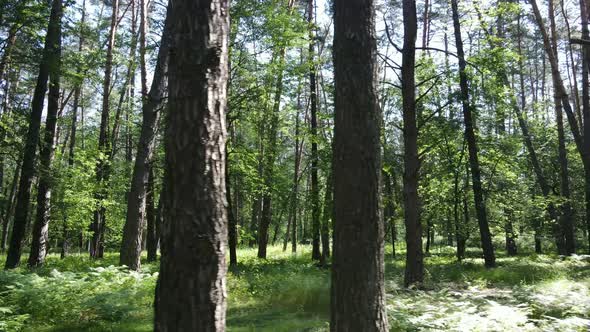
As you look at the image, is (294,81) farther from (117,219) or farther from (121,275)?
(117,219)

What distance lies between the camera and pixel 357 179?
13.2 ft

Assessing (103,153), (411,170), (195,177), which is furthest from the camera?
(103,153)

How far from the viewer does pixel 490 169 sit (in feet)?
67.5

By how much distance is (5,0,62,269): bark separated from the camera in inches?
453

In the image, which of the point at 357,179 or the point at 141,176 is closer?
the point at 357,179

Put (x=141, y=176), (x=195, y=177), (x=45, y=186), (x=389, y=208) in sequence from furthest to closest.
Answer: (x=389, y=208), (x=45, y=186), (x=141, y=176), (x=195, y=177)

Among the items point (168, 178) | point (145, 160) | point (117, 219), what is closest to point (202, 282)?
point (168, 178)

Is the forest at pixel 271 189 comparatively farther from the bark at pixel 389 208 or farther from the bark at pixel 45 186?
the bark at pixel 389 208

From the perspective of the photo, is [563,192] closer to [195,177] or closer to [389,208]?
[389,208]

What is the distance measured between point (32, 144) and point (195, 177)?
10.8 meters

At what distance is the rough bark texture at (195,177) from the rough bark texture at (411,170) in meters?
7.23

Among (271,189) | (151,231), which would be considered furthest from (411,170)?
(151,231)

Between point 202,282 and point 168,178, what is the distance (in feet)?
2.40

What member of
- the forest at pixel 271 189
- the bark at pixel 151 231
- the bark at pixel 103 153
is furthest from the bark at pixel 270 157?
the bark at pixel 103 153
